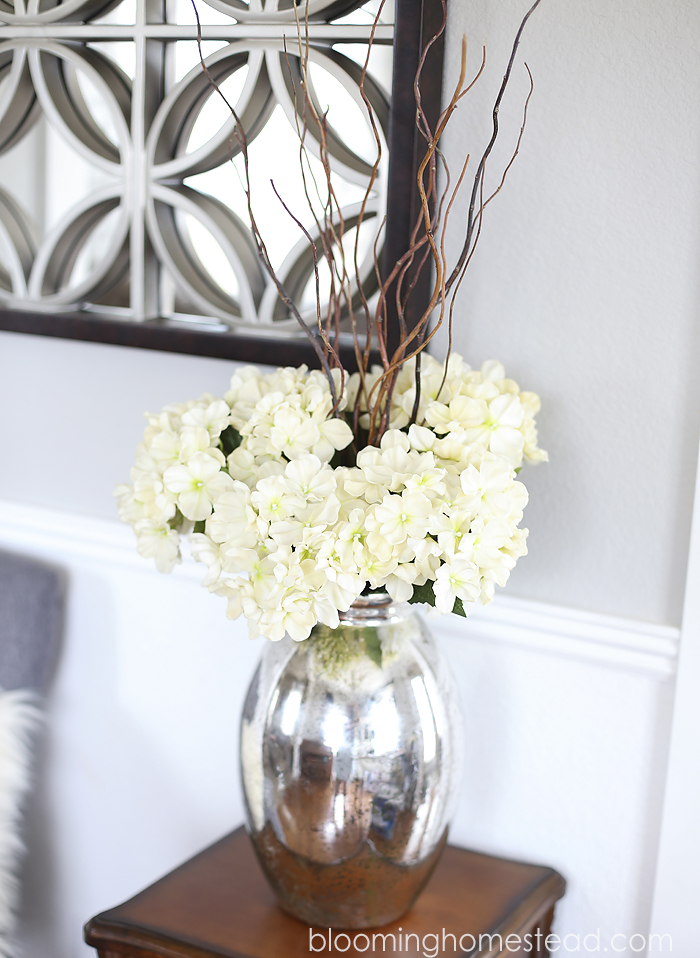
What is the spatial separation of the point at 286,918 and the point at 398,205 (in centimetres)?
77

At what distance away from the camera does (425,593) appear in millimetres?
853

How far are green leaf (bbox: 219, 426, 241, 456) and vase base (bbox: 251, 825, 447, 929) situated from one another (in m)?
0.38

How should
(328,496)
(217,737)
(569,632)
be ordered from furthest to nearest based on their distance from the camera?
(217,737) → (569,632) → (328,496)

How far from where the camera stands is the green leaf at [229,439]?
3.12ft

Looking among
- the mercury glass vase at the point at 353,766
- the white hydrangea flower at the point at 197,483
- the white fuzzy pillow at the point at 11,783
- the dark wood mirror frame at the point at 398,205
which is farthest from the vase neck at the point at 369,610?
the white fuzzy pillow at the point at 11,783

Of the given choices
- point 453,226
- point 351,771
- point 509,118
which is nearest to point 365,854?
point 351,771

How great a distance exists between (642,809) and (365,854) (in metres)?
0.33

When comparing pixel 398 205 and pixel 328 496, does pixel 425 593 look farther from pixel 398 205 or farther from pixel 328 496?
pixel 398 205

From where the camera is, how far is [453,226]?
1.05 metres

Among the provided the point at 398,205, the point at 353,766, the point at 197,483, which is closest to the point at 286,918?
the point at 353,766

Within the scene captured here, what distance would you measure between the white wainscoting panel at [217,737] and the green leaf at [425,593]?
10.1 inches

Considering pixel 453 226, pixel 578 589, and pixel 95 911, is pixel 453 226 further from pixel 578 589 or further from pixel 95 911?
pixel 95 911

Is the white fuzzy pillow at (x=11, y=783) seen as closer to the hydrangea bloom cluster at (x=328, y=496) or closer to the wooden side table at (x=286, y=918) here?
the wooden side table at (x=286, y=918)

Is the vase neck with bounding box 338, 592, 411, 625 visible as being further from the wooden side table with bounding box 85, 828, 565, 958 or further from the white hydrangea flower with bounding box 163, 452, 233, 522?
the wooden side table with bounding box 85, 828, 565, 958
